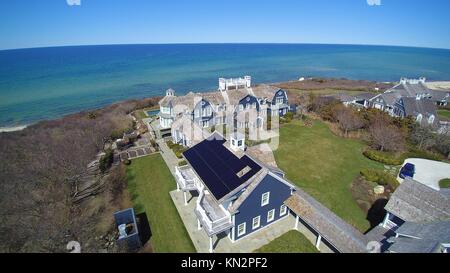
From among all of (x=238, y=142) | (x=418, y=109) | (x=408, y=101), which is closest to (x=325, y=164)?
(x=238, y=142)

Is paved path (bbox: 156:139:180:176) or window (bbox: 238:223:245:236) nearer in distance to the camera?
window (bbox: 238:223:245:236)

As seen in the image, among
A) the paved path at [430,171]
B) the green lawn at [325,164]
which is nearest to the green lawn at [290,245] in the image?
the green lawn at [325,164]

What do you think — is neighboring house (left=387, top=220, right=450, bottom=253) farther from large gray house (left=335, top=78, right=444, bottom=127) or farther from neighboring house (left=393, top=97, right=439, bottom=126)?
neighboring house (left=393, top=97, right=439, bottom=126)

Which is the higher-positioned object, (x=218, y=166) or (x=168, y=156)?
(x=218, y=166)

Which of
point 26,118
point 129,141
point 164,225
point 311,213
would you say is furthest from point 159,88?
point 311,213

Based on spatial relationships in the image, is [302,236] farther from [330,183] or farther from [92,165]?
[92,165]

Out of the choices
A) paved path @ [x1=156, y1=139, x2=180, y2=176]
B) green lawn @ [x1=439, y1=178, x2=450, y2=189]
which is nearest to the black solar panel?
paved path @ [x1=156, y1=139, x2=180, y2=176]

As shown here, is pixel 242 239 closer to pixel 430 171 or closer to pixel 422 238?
pixel 422 238
